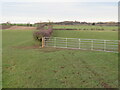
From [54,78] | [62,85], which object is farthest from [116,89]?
[54,78]

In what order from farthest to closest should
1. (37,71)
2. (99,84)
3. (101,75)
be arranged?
(37,71)
(101,75)
(99,84)

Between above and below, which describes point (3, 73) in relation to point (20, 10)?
below

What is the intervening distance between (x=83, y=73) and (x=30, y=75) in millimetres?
1689

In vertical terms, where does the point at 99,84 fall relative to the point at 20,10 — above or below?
below

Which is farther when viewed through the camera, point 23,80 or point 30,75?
point 30,75

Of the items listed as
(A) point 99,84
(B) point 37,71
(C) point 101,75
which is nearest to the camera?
(A) point 99,84

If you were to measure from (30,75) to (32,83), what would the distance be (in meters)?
0.74

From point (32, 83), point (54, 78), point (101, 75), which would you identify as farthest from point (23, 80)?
point (101, 75)

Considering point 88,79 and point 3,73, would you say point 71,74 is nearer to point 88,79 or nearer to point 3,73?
point 88,79

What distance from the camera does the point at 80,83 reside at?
13.6 ft

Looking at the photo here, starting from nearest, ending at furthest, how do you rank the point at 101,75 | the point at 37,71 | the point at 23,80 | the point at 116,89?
the point at 116,89
the point at 23,80
the point at 101,75
the point at 37,71

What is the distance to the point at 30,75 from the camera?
193 inches

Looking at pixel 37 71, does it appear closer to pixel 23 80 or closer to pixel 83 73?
pixel 23 80

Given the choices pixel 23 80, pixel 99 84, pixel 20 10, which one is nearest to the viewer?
pixel 99 84
